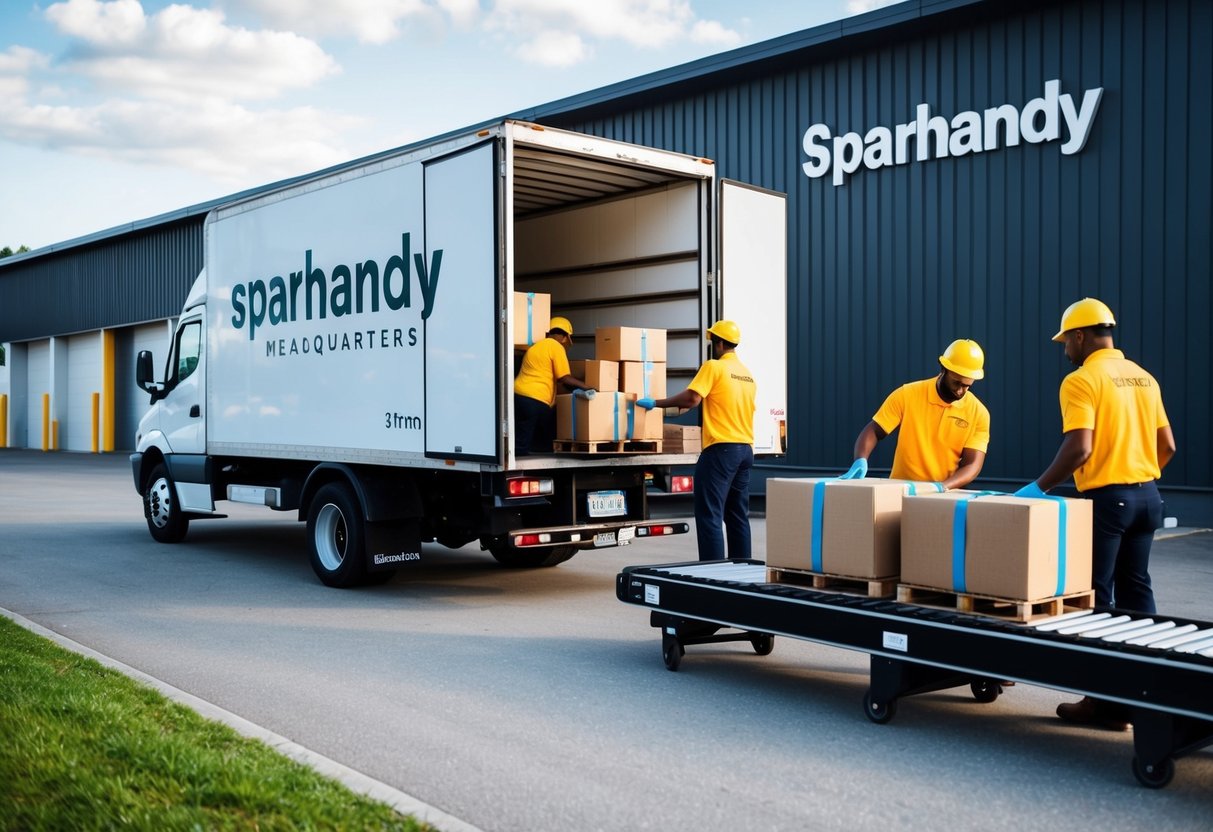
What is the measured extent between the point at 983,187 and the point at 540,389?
938 centimetres

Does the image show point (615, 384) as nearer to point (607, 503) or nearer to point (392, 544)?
point (607, 503)

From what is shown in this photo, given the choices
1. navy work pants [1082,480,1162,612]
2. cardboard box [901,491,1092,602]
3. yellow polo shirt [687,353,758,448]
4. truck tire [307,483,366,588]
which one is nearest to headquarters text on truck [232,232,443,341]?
truck tire [307,483,366,588]

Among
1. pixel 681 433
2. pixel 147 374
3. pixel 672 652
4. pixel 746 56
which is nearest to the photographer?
pixel 672 652

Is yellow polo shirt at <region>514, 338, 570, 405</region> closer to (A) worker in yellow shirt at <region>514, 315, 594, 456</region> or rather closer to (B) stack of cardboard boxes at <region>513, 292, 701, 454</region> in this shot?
(A) worker in yellow shirt at <region>514, 315, 594, 456</region>

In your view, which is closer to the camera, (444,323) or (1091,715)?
(1091,715)

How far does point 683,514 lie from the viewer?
53.4ft

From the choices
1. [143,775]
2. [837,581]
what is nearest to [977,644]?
[837,581]

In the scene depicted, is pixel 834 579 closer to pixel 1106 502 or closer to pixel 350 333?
pixel 1106 502

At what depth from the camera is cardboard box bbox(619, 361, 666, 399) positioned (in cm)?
911

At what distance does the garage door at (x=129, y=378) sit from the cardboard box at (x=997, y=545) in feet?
116

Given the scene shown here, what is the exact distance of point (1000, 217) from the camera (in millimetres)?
15703

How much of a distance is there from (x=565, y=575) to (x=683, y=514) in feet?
19.6

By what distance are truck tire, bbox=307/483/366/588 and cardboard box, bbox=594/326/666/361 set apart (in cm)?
232

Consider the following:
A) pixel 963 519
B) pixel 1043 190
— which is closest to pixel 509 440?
pixel 963 519
